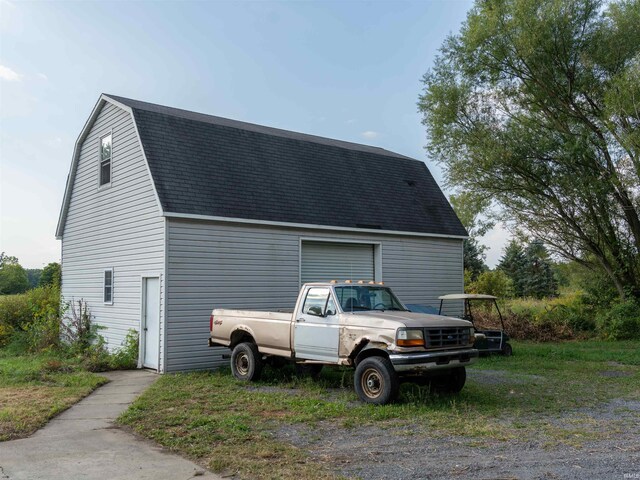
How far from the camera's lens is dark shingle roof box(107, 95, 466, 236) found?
1349 centimetres

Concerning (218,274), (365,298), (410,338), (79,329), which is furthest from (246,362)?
(79,329)

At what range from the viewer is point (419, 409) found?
8.28 m

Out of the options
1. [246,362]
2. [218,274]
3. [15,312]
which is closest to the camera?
[246,362]

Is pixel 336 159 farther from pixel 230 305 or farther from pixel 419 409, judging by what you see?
pixel 419 409

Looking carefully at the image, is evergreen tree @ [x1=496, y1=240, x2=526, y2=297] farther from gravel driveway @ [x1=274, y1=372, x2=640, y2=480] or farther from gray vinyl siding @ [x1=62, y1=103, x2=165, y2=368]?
gravel driveway @ [x1=274, y1=372, x2=640, y2=480]

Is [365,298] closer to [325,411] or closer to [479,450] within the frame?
[325,411]

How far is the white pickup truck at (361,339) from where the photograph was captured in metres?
8.46

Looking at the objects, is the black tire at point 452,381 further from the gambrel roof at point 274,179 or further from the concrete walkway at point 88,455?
the gambrel roof at point 274,179

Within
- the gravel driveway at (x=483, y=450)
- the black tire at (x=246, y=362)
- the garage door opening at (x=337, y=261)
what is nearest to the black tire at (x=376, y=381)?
the gravel driveway at (x=483, y=450)

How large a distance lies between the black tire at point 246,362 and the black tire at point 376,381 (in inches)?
102

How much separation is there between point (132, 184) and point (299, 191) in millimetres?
4346

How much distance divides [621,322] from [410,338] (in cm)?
1483

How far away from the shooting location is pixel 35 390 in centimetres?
1023

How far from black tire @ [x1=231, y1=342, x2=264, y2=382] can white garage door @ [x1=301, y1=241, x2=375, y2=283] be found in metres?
4.22
